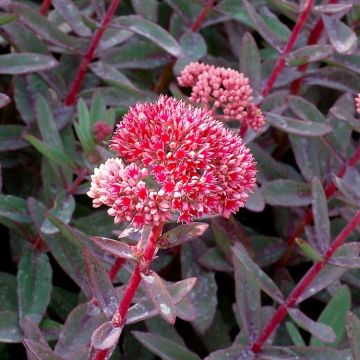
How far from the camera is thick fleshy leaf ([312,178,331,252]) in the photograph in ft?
5.81

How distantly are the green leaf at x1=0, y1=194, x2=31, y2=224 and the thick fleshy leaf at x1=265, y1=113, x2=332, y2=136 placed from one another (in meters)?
0.72

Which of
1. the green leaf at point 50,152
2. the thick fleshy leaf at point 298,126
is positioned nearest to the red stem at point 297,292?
the thick fleshy leaf at point 298,126

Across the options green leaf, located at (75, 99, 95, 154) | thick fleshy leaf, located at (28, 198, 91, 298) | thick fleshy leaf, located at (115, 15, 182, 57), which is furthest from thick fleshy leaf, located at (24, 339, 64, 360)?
thick fleshy leaf, located at (115, 15, 182, 57)

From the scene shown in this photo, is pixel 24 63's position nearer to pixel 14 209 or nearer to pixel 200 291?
pixel 14 209

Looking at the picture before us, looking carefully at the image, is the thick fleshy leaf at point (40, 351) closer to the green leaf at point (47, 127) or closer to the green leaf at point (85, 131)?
the green leaf at point (85, 131)

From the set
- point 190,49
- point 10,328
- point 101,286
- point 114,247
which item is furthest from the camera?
point 190,49

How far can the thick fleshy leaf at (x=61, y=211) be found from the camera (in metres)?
1.84

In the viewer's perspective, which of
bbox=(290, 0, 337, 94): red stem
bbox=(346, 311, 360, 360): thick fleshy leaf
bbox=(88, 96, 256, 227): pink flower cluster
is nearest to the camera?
bbox=(88, 96, 256, 227): pink flower cluster

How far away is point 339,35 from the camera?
7.25 ft

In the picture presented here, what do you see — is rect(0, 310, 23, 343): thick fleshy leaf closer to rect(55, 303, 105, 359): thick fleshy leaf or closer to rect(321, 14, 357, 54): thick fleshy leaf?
rect(55, 303, 105, 359): thick fleshy leaf

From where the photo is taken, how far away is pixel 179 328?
228cm

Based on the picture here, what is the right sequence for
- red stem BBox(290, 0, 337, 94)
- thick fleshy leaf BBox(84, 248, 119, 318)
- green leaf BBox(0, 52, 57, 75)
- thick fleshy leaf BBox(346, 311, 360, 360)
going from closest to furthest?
thick fleshy leaf BBox(84, 248, 119, 318) → thick fleshy leaf BBox(346, 311, 360, 360) → green leaf BBox(0, 52, 57, 75) → red stem BBox(290, 0, 337, 94)

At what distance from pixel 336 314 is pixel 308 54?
28.9 inches

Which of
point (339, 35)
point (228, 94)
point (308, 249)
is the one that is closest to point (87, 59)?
point (228, 94)
